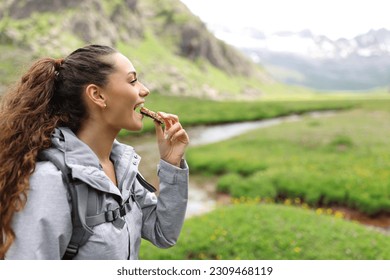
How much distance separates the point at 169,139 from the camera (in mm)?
3387

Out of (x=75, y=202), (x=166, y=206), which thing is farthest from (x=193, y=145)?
(x=75, y=202)

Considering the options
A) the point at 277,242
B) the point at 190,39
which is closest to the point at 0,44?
the point at 190,39

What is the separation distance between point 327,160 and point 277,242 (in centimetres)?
1288

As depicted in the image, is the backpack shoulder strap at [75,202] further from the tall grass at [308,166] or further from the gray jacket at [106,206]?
the tall grass at [308,166]

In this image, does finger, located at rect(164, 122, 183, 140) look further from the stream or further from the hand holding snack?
the stream

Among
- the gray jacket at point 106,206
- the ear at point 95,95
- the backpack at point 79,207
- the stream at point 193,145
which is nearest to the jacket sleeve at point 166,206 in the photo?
the gray jacket at point 106,206

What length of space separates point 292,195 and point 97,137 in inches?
639

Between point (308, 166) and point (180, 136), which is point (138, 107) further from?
point (308, 166)

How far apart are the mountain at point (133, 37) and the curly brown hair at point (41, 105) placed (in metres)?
83.6

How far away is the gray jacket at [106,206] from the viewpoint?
2.51 m

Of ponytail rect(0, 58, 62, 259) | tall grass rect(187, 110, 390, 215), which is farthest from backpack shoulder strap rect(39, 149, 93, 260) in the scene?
tall grass rect(187, 110, 390, 215)

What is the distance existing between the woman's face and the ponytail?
407 millimetres

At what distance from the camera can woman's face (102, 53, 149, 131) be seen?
3.01m

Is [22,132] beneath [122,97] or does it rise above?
beneath
